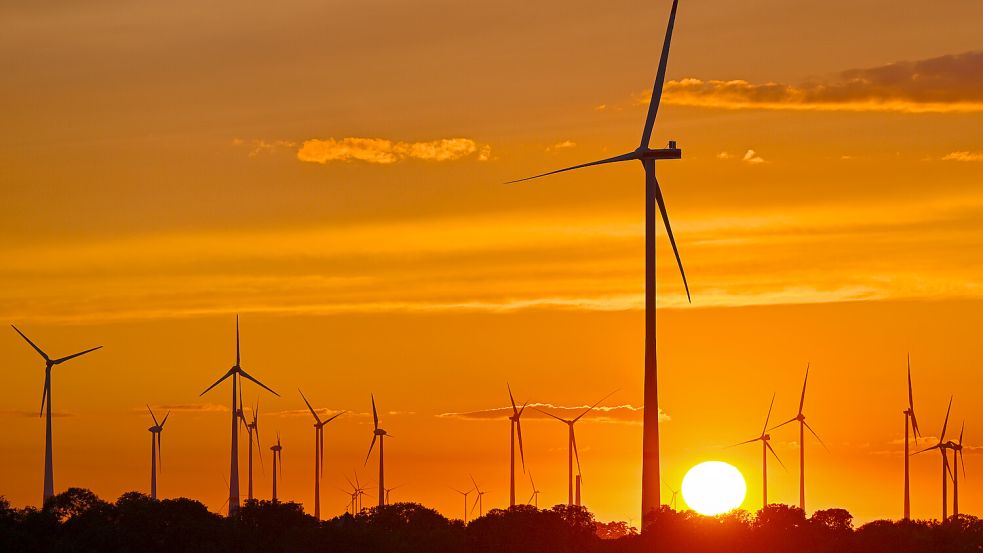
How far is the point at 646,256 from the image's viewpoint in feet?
618

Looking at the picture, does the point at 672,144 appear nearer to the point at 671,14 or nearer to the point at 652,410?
the point at 671,14

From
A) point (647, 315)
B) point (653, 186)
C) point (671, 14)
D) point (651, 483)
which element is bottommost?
point (651, 483)

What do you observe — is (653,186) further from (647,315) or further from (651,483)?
(651,483)

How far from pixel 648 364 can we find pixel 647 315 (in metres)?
4.87

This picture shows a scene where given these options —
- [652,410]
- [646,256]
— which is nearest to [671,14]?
[646,256]

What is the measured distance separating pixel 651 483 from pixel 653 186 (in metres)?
31.9

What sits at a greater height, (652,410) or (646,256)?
(646,256)

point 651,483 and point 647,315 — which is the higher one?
point 647,315

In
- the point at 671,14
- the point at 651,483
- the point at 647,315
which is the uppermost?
the point at 671,14

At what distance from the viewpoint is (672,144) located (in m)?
196

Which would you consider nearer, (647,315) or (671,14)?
(647,315)

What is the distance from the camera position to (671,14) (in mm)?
198500

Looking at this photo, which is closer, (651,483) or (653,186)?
(651,483)

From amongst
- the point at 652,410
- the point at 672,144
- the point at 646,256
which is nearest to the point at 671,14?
the point at 672,144
